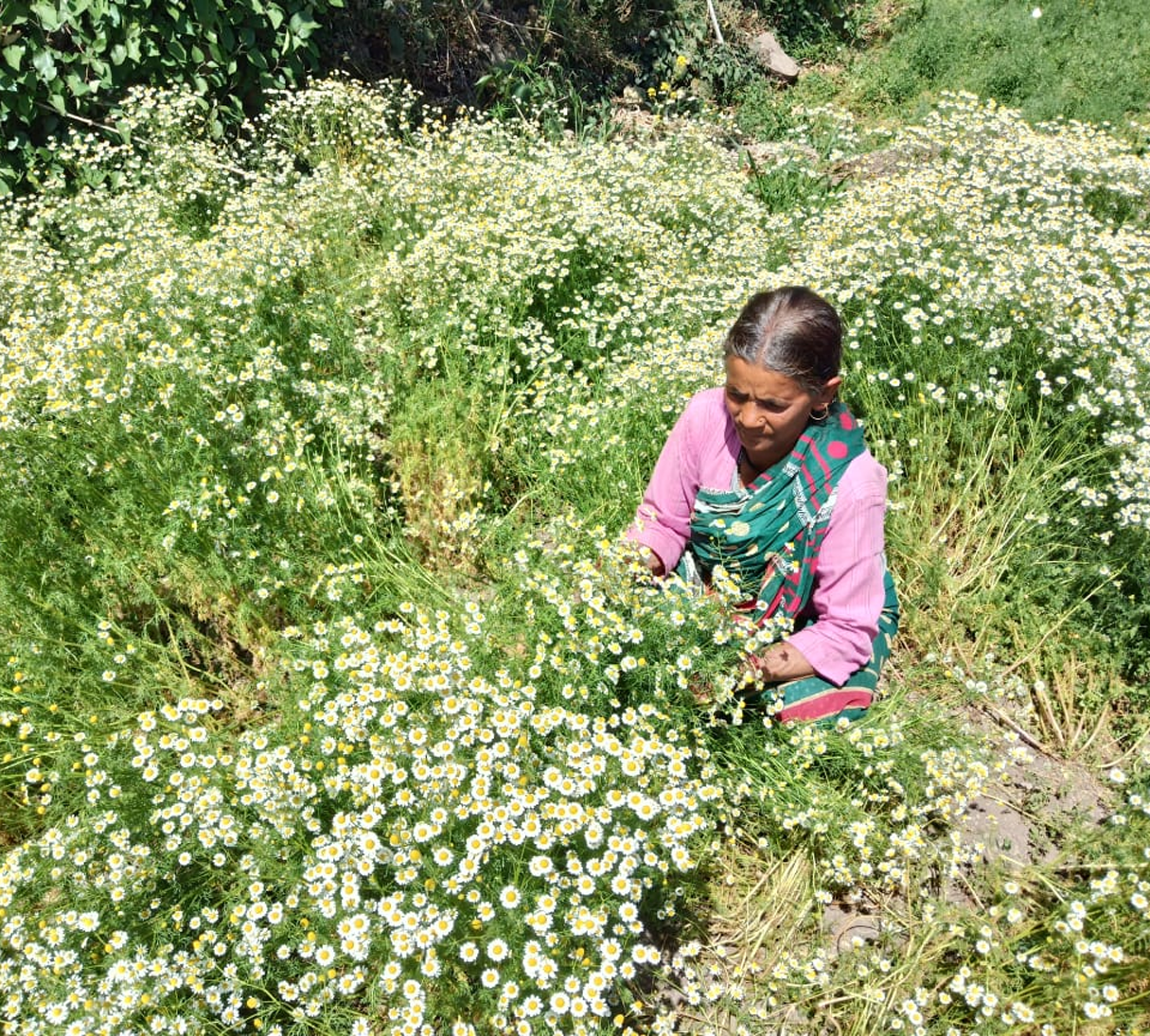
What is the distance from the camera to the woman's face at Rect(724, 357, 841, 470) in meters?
2.80

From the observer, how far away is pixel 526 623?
297 cm

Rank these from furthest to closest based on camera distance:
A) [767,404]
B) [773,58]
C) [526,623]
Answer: [773,58]
[526,623]
[767,404]

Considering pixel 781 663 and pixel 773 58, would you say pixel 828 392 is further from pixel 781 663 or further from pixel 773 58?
pixel 773 58

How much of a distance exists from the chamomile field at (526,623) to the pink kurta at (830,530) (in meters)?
0.31

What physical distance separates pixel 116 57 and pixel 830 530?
19.9ft

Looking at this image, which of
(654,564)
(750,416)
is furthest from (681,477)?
(750,416)

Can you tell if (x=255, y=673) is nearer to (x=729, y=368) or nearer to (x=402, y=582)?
(x=402, y=582)

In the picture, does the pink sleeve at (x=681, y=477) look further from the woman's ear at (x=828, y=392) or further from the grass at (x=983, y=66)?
the grass at (x=983, y=66)

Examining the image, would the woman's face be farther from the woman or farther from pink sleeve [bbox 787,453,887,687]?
pink sleeve [bbox 787,453,887,687]

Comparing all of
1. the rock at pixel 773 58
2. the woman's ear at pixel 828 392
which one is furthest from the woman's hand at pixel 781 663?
the rock at pixel 773 58

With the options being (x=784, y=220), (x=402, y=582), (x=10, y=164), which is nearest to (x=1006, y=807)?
(x=402, y=582)

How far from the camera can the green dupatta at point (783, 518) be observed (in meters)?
3.01

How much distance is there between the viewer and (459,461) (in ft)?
13.5

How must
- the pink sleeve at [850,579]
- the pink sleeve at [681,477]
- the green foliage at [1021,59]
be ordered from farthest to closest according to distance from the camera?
the green foliage at [1021,59], the pink sleeve at [681,477], the pink sleeve at [850,579]
